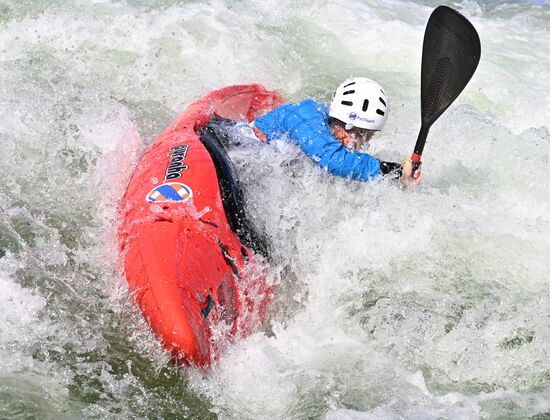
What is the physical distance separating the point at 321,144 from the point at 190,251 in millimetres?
1324

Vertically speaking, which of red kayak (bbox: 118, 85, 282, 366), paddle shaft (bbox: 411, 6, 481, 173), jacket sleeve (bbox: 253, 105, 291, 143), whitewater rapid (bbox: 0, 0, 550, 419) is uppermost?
paddle shaft (bbox: 411, 6, 481, 173)

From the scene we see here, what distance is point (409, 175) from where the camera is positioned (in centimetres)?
481

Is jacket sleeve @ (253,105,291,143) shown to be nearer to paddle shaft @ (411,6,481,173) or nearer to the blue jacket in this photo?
the blue jacket

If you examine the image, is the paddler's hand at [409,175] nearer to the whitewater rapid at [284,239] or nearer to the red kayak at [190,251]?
the whitewater rapid at [284,239]

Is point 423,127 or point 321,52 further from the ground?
Result: point 423,127

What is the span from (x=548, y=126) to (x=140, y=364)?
494cm

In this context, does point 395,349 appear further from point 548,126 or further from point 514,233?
point 548,126

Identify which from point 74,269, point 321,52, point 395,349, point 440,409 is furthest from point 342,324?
point 321,52

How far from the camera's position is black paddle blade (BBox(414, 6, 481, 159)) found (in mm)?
4930

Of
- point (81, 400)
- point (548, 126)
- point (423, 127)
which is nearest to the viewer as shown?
point (81, 400)

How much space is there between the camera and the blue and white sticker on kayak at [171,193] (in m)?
4.26

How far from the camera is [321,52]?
818 centimetres

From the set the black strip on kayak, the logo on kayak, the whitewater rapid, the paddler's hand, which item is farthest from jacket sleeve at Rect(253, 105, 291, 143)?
the paddler's hand

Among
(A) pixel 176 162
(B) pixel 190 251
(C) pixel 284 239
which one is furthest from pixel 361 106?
(B) pixel 190 251
